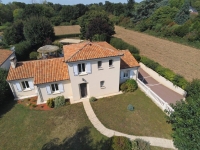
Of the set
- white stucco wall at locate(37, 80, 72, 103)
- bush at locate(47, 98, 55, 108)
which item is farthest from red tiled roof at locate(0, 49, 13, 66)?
bush at locate(47, 98, 55, 108)

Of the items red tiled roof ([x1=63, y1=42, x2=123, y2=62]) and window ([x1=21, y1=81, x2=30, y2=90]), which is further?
window ([x1=21, y1=81, x2=30, y2=90])

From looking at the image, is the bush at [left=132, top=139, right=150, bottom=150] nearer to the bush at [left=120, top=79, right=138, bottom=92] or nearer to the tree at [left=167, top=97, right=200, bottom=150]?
the tree at [left=167, top=97, right=200, bottom=150]

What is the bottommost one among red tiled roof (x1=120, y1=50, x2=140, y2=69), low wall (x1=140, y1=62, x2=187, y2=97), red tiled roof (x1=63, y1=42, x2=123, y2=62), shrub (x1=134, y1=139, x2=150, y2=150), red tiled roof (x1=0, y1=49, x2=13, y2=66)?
shrub (x1=134, y1=139, x2=150, y2=150)

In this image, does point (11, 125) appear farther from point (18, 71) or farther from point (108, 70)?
point (108, 70)

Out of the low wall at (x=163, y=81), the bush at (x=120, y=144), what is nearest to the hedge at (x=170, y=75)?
the low wall at (x=163, y=81)

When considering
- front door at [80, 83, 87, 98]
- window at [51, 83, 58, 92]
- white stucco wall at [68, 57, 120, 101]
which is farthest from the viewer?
front door at [80, 83, 87, 98]

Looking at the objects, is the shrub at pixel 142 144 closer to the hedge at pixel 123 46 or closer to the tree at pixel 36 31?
the hedge at pixel 123 46

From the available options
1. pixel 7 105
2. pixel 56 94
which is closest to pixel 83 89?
pixel 56 94

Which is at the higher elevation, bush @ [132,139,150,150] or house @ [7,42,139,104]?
house @ [7,42,139,104]
